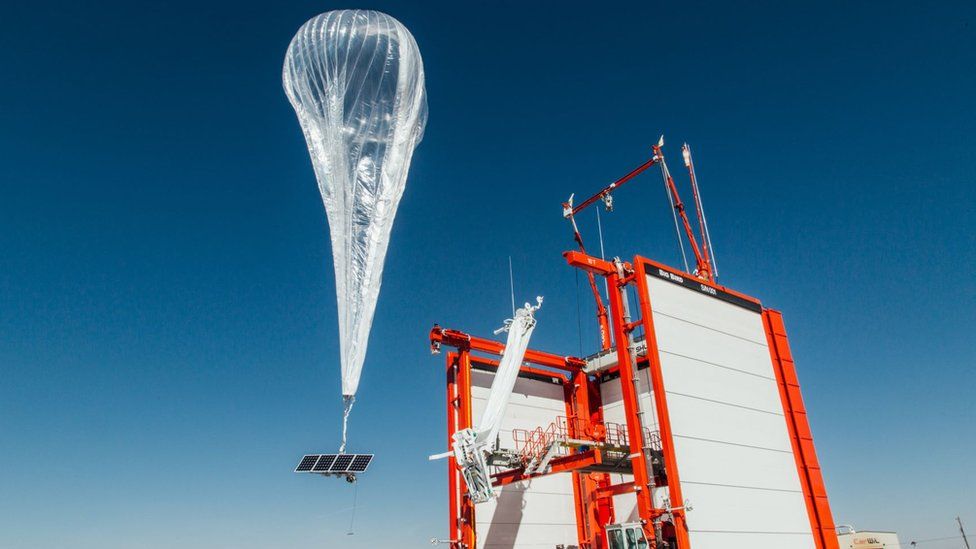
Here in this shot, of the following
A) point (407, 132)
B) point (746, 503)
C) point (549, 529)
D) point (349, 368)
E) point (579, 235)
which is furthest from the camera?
point (579, 235)

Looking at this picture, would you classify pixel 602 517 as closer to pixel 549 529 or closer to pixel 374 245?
pixel 549 529

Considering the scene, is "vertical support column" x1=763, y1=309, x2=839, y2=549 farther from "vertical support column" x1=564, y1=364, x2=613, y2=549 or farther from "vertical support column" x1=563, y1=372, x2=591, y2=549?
"vertical support column" x1=563, y1=372, x2=591, y2=549

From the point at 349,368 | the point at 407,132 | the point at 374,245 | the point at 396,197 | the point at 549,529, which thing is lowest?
the point at 549,529

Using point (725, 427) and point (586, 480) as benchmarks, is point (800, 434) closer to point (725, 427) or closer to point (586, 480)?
point (725, 427)

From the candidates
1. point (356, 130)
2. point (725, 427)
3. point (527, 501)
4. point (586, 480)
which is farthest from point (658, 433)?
A: point (356, 130)

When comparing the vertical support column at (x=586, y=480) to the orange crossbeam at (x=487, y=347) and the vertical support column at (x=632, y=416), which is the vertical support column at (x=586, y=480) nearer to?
the orange crossbeam at (x=487, y=347)

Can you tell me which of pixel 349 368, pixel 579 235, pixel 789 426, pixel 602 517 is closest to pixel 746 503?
pixel 789 426

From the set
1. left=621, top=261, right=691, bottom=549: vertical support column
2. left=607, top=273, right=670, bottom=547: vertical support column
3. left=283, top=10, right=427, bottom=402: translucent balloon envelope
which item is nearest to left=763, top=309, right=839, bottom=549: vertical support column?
left=621, top=261, right=691, bottom=549: vertical support column
